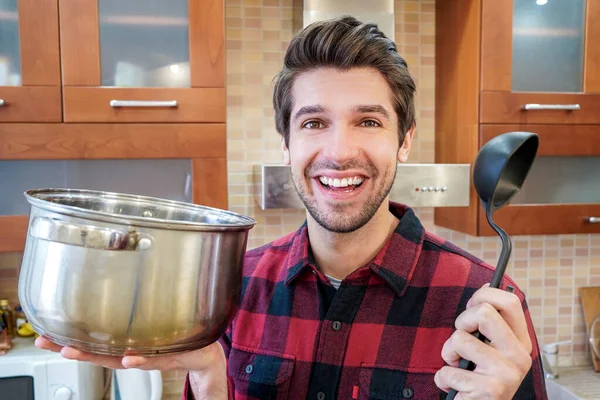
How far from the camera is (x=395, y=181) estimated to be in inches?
56.6

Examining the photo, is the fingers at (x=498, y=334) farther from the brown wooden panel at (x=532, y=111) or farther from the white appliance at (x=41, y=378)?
the white appliance at (x=41, y=378)

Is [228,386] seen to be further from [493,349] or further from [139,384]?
[139,384]

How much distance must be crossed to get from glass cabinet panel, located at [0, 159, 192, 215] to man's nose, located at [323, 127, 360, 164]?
639mm

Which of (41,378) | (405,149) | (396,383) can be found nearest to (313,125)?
(405,149)

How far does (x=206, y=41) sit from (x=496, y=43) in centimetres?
81

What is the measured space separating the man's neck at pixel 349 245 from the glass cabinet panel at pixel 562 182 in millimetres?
798

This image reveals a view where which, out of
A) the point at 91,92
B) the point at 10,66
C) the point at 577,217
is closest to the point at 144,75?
the point at 91,92

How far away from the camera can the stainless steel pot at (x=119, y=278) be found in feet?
1.65

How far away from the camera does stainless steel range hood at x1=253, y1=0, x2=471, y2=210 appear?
144 cm

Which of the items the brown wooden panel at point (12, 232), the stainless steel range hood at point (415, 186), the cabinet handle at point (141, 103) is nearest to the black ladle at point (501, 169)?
the stainless steel range hood at point (415, 186)

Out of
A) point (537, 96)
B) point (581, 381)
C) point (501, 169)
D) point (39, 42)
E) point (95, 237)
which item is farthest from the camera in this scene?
point (581, 381)

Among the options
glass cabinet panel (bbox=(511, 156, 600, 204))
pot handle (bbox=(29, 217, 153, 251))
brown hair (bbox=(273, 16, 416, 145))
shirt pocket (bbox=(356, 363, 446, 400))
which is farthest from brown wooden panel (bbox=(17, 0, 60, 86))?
glass cabinet panel (bbox=(511, 156, 600, 204))

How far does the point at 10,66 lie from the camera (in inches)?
50.6

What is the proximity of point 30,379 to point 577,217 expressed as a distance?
160 cm
